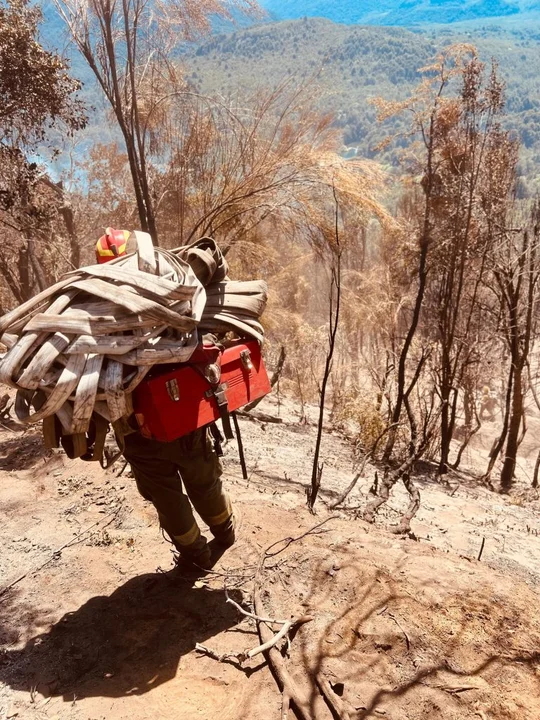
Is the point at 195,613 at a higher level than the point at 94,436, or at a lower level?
lower

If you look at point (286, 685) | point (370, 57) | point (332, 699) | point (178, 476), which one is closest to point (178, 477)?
point (178, 476)

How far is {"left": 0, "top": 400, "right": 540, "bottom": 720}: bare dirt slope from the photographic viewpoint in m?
2.14

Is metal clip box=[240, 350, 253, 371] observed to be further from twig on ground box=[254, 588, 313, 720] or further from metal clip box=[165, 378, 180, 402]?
twig on ground box=[254, 588, 313, 720]

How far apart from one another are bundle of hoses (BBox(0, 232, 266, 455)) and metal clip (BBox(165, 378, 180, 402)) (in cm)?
13

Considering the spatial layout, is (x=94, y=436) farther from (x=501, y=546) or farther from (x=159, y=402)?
(x=501, y=546)

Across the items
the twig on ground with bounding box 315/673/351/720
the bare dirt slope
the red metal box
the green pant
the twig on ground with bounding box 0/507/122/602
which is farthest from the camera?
the twig on ground with bounding box 0/507/122/602

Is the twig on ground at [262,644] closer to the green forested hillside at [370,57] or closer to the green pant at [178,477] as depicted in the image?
the green pant at [178,477]

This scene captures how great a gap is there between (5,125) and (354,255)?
1956 cm

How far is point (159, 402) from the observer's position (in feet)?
7.43

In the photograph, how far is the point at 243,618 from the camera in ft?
8.71

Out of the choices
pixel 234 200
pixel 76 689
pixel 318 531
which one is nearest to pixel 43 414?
pixel 76 689

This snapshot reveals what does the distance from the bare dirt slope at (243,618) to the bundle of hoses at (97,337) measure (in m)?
1.08

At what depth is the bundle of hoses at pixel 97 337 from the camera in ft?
6.54

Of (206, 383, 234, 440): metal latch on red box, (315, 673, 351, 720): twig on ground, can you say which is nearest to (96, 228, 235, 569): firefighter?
(206, 383, 234, 440): metal latch on red box
